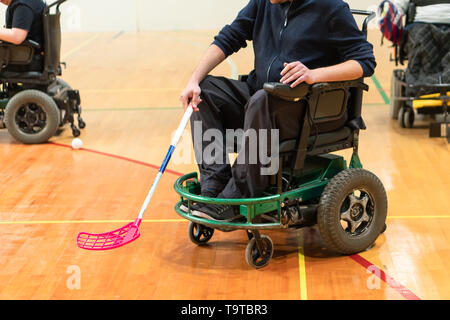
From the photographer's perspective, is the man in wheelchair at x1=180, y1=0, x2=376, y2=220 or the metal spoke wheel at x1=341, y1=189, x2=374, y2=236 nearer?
the man in wheelchair at x1=180, y1=0, x2=376, y2=220

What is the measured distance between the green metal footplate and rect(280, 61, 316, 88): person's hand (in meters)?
0.42

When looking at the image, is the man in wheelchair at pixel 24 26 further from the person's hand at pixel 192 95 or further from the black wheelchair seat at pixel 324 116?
the black wheelchair seat at pixel 324 116

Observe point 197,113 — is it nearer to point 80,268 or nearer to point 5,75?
point 80,268

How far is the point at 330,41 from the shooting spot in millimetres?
2990

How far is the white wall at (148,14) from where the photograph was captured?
39.5ft

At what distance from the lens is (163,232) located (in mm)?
3391

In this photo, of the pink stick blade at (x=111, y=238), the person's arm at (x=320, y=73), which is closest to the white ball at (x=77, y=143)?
the pink stick blade at (x=111, y=238)

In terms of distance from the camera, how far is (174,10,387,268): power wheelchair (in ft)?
9.44

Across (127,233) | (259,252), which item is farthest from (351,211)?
(127,233)

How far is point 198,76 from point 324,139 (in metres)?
0.60

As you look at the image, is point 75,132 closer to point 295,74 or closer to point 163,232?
point 163,232

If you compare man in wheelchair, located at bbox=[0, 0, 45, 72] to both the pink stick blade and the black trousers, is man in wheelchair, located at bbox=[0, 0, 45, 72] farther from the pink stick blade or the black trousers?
the black trousers

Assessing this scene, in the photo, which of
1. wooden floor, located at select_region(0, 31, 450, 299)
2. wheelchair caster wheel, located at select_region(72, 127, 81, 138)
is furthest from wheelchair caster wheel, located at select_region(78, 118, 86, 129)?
wheelchair caster wheel, located at select_region(72, 127, 81, 138)

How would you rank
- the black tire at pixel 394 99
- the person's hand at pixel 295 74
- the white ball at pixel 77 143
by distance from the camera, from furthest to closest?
the black tire at pixel 394 99 < the white ball at pixel 77 143 < the person's hand at pixel 295 74
